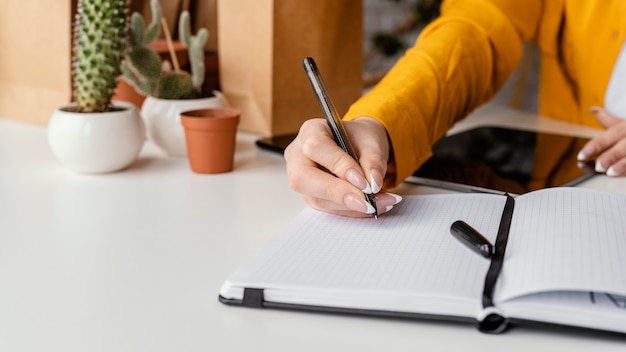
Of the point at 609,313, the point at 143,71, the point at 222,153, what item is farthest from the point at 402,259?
the point at 143,71

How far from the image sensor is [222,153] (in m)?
1.01

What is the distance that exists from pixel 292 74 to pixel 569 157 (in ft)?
1.46

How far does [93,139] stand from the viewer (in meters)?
0.98

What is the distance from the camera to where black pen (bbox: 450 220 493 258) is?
24.6 inches

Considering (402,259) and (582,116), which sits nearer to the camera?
(402,259)

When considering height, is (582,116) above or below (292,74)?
below

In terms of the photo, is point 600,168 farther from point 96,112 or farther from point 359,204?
point 96,112

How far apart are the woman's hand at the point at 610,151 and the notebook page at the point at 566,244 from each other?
0.77ft

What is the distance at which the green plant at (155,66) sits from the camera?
1100 millimetres

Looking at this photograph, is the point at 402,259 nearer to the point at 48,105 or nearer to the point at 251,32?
the point at 251,32

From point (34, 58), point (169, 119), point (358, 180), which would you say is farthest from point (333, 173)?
point (34, 58)

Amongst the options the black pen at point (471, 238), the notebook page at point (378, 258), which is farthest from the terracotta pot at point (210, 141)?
the black pen at point (471, 238)

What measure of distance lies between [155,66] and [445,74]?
0.43 m

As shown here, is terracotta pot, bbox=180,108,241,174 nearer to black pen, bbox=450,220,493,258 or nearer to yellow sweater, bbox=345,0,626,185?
yellow sweater, bbox=345,0,626,185
